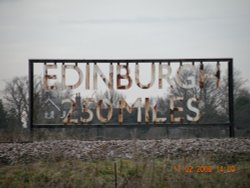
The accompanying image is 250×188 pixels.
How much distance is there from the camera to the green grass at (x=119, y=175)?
8.41 metres

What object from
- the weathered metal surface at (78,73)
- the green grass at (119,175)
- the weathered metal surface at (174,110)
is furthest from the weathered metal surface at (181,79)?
the green grass at (119,175)

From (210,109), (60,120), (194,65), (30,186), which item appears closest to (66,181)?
(30,186)

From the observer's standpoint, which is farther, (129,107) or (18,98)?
(18,98)

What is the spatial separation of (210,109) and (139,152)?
1872 centimetres

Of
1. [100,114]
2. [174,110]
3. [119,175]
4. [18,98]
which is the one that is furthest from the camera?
[18,98]

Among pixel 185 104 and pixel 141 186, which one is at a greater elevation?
pixel 185 104

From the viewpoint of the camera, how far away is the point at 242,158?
11.0 meters

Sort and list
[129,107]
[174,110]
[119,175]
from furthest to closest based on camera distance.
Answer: [174,110], [129,107], [119,175]

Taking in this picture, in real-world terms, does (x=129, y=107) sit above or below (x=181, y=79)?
below

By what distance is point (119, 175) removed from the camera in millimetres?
9164

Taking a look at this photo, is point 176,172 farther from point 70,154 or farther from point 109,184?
point 70,154
